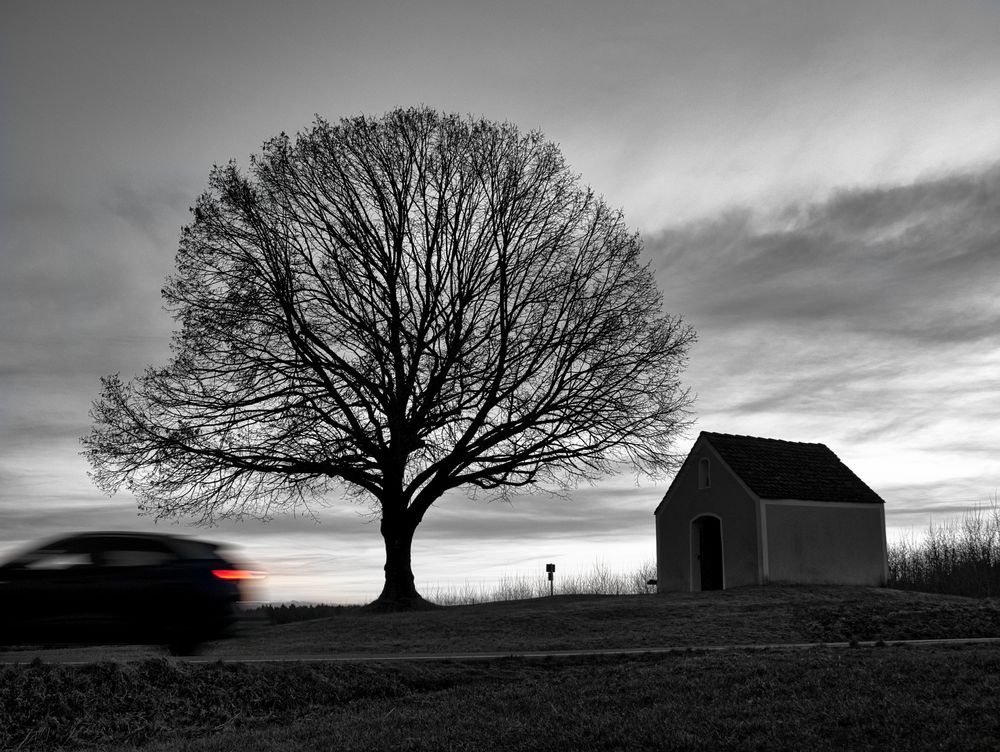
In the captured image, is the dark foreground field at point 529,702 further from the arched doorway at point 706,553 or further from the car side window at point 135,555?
the arched doorway at point 706,553

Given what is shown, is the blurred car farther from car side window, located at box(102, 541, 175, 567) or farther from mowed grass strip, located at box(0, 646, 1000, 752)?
mowed grass strip, located at box(0, 646, 1000, 752)

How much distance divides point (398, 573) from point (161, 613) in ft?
49.5

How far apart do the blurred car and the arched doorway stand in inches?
789

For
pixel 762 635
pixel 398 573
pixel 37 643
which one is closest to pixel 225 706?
pixel 37 643

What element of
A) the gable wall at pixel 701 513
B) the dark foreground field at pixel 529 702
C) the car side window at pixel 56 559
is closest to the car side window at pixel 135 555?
the car side window at pixel 56 559

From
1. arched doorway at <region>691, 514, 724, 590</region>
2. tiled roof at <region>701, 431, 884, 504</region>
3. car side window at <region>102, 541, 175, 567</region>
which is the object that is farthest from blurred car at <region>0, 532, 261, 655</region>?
arched doorway at <region>691, 514, 724, 590</region>

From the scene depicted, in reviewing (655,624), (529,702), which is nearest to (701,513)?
(655,624)

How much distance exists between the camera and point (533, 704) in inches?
482

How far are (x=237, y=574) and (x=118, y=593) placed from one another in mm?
1834

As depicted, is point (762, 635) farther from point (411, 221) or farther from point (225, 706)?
point (411, 221)

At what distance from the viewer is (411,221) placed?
3036cm

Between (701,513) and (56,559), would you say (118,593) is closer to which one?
(56,559)

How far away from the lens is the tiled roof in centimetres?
3091

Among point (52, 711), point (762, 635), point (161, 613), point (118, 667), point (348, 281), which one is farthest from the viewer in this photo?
point (348, 281)
